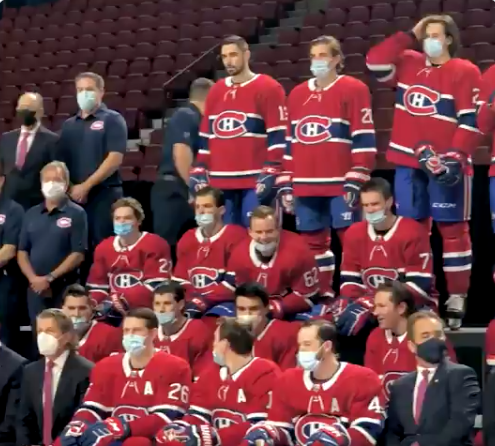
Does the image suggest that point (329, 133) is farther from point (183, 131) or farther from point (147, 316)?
point (147, 316)

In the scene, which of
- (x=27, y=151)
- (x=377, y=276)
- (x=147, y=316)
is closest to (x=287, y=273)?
(x=377, y=276)

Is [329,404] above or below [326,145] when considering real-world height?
below

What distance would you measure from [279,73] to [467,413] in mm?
4661

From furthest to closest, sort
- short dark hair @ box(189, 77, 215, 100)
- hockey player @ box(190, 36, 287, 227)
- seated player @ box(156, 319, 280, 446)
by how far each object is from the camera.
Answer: short dark hair @ box(189, 77, 215, 100)
hockey player @ box(190, 36, 287, 227)
seated player @ box(156, 319, 280, 446)

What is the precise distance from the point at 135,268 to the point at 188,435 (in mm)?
1601

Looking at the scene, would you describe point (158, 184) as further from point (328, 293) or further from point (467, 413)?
point (467, 413)

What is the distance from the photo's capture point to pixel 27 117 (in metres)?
7.01

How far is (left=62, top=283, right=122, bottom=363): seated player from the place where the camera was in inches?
244

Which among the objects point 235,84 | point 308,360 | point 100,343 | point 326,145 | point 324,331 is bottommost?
point 100,343

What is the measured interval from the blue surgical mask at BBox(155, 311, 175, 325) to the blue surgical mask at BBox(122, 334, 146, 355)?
46 cm

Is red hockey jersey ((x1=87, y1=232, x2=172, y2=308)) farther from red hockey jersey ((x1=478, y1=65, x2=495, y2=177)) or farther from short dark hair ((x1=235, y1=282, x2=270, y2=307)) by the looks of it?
red hockey jersey ((x1=478, y1=65, x2=495, y2=177))

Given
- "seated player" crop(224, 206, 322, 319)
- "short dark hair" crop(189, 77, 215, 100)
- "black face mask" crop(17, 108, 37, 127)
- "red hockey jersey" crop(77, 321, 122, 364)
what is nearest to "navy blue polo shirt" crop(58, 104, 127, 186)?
"black face mask" crop(17, 108, 37, 127)

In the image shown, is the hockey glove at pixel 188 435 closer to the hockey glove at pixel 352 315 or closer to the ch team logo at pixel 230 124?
the hockey glove at pixel 352 315

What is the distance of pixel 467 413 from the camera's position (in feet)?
15.7
